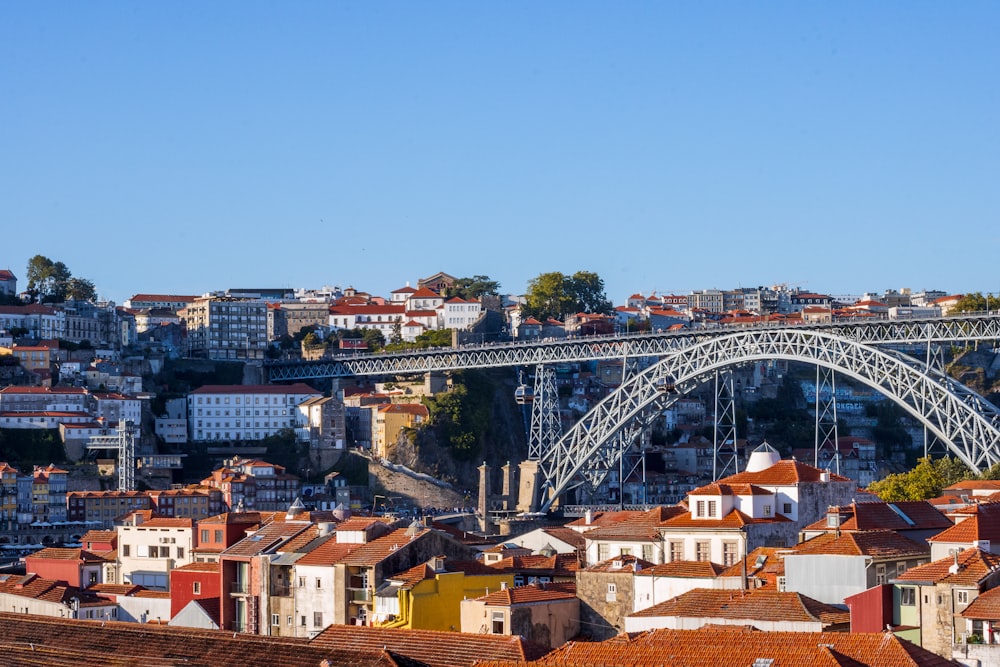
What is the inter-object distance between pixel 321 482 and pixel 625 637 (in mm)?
88155

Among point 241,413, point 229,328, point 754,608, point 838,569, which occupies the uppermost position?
point 229,328

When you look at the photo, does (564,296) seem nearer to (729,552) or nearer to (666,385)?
(666,385)

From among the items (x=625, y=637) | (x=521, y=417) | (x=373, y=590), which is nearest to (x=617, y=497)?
(x=521, y=417)

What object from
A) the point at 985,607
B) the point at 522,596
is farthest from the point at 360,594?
the point at 985,607

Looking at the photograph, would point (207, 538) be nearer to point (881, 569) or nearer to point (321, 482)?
point (881, 569)

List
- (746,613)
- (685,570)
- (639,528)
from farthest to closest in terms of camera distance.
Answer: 1. (639,528)
2. (685,570)
3. (746,613)

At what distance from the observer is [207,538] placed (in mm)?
49219

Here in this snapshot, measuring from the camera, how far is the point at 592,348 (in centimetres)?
10719

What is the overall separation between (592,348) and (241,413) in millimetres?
26552

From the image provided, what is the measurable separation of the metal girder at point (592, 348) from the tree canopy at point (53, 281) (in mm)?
21987

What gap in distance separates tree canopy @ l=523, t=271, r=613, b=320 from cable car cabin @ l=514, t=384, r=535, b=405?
21977 millimetres

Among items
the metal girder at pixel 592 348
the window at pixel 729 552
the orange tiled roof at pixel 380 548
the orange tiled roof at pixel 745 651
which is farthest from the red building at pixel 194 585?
the metal girder at pixel 592 348

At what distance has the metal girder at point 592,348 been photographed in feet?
278

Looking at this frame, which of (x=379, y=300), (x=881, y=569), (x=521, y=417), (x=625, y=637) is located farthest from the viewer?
(x=379, y=300)
